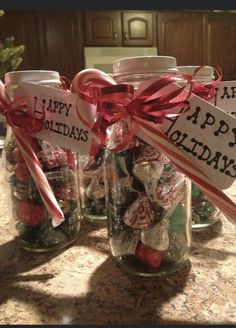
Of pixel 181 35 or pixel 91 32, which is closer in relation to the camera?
pixel 91 32

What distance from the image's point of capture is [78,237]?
1.55ft

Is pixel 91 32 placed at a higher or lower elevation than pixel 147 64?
higher

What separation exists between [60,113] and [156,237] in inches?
7.5

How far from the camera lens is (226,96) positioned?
42cm

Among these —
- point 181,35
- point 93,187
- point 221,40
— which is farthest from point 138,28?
point 93,187

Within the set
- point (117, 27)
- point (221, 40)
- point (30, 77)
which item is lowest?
point (30, 77)

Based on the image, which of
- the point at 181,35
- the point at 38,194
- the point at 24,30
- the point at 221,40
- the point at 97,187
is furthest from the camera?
the point at 221,40

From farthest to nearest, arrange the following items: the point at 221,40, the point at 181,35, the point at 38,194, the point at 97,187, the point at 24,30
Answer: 1. the point at 221,40
2. the point at 181,35
3. the point at 24,30
4. the point at 97,187
5. the point at 38,194

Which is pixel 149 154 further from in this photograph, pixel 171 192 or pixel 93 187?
pixel 93 187

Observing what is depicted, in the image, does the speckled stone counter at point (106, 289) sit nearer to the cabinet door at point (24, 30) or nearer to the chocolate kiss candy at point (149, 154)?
the chocolate kiss candy at point (149, 154)

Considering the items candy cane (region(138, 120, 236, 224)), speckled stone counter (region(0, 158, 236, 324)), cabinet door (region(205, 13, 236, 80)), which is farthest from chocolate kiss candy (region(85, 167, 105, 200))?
cabinet door (region(205, 13, 236, 80))

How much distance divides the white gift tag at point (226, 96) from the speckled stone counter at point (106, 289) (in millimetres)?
184

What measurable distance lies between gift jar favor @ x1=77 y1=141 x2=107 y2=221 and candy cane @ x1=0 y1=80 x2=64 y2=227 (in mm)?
141

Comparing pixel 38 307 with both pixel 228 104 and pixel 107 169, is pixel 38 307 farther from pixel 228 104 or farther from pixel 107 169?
pixel 228 104
